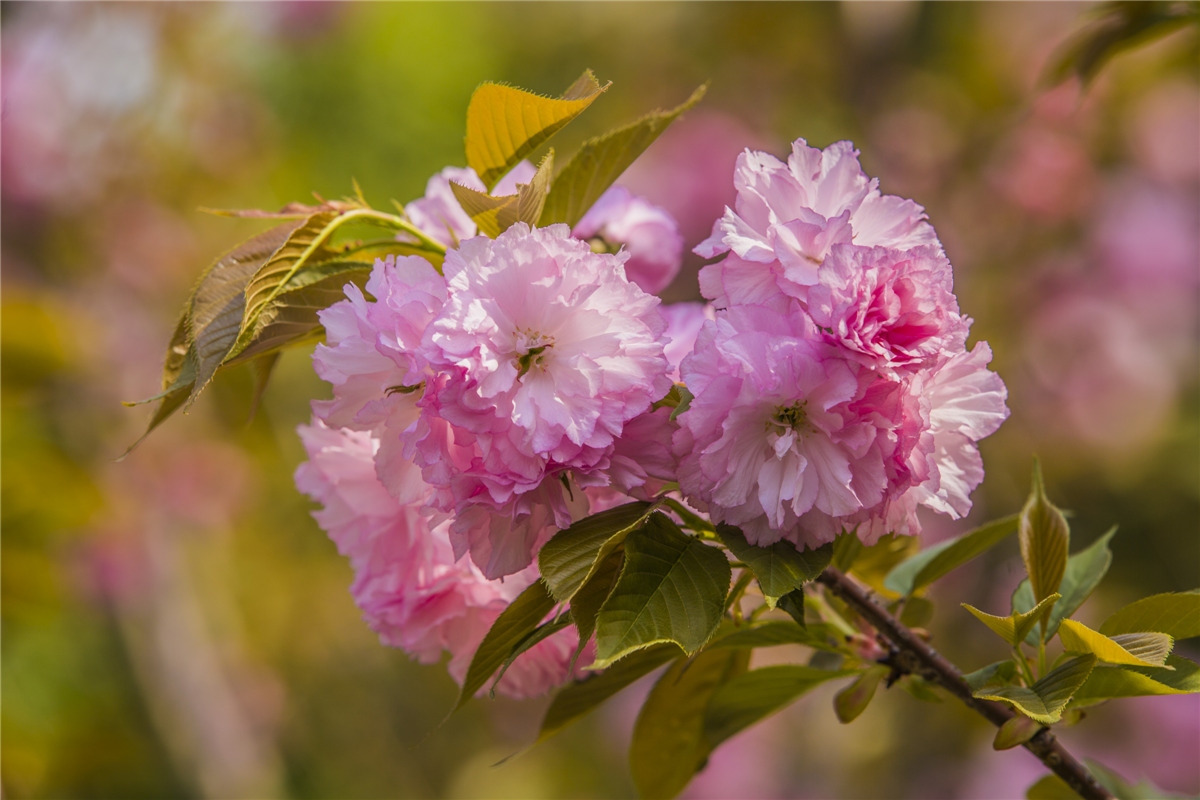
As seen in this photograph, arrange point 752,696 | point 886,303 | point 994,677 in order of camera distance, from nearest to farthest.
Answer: point 886,303, point 994,677, point 752,696

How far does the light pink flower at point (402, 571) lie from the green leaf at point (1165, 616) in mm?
310

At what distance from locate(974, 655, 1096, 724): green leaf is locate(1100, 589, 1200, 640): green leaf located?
2.5 inches

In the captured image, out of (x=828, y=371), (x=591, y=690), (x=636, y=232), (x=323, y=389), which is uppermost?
(x=323, y=389)

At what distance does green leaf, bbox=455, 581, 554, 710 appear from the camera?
0.48 meters

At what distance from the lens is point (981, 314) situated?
2449 millimetres

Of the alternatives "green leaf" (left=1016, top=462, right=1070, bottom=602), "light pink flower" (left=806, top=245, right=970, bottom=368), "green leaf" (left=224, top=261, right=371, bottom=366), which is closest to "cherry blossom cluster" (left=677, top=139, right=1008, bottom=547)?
"light pink flower" (left=806, top=245, right=970, bottom=368)

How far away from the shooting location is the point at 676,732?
0.68m

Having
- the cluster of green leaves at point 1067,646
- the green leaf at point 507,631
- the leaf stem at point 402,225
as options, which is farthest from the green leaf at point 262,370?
the cluster of green leaves at point 1067,646

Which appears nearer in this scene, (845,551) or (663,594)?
(663,594)

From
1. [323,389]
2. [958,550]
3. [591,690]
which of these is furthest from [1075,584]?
[323,389]

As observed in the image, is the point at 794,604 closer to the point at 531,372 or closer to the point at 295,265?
the point at 531,372

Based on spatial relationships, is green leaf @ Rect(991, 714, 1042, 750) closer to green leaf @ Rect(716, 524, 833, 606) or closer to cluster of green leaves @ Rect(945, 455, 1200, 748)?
cluster of green leaves @ Rect(945, 455, 1200, 748)

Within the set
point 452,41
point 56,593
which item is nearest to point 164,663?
point 56,593

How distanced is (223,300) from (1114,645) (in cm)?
49
